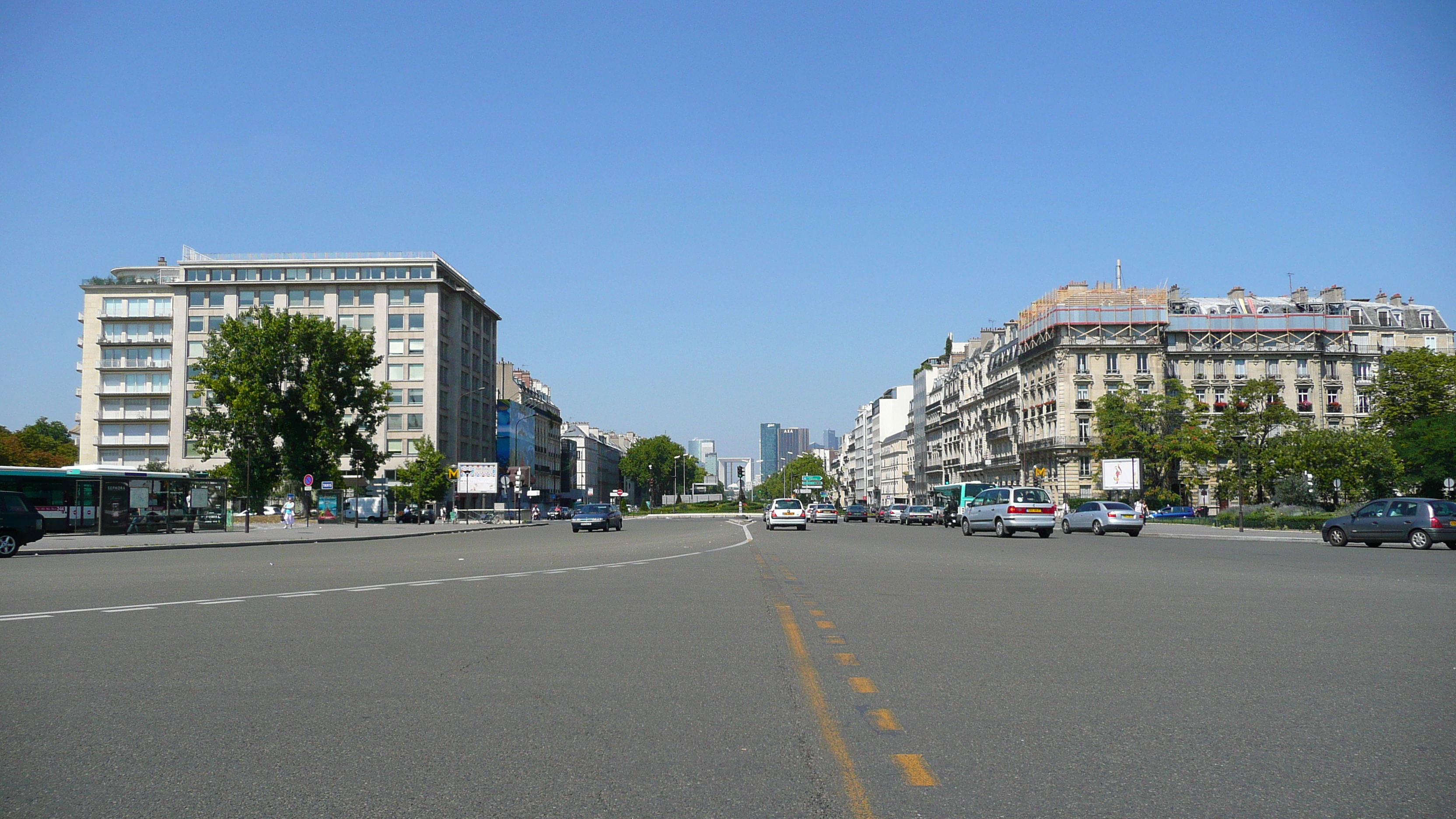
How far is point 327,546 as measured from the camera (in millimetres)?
36969

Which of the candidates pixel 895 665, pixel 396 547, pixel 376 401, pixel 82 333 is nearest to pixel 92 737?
pixel 895 665

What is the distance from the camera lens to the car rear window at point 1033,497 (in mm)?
39625

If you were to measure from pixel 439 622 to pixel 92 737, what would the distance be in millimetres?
5404

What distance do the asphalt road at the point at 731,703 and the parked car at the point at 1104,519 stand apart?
31.6m

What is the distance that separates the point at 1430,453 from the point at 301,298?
95.8m

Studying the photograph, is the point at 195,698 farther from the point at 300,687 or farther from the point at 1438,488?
the point at 1438,488

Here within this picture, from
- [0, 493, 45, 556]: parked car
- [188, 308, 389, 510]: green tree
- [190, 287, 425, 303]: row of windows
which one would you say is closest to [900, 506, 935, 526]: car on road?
[188, 308, 389, 510]: green tree

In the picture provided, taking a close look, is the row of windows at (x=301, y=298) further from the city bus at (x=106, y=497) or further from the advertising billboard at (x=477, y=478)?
the city bus at (x=106, y=497)

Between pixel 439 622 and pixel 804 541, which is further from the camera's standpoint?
pixel 804 541

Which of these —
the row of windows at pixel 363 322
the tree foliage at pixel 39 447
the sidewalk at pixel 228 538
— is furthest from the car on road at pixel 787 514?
the tree foliage at pixel 39 447

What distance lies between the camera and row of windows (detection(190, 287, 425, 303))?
4080 inches

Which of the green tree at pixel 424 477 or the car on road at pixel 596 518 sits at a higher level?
the green tree at pixel 424 477

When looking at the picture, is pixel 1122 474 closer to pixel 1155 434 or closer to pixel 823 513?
pixel 1155 434

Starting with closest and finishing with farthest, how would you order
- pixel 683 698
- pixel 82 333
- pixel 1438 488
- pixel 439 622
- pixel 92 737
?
pixel 92 737, pixel 683 698, pixel 439 622, pixel 1438 488, pixel 82 333
